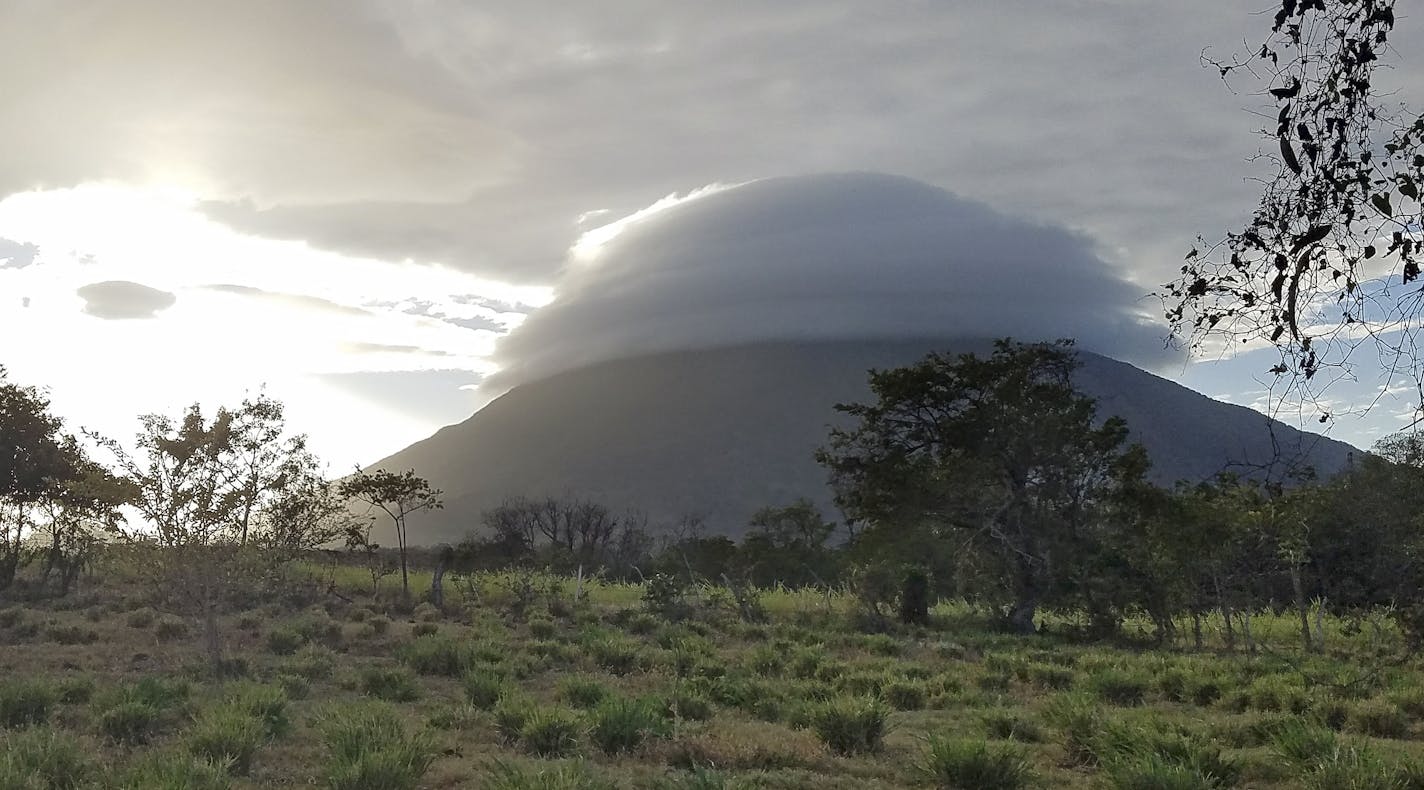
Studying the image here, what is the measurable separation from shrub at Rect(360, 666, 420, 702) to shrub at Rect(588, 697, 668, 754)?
415 centimetres

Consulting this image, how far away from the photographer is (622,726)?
9242mm

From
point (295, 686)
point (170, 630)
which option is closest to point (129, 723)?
point (295, 686)

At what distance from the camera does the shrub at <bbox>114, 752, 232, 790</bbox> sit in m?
6.60

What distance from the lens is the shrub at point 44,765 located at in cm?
695

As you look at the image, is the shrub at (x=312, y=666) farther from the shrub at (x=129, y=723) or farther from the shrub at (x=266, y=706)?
the shrub at (x=129, y=723)

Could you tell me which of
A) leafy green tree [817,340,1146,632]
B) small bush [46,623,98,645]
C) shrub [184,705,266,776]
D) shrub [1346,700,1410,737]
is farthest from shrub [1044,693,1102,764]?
small bush [46,623,98,645]

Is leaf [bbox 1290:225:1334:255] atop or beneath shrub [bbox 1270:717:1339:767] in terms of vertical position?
atop

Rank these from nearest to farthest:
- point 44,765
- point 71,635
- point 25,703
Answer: point 44,765
point 25,703
point 71,635

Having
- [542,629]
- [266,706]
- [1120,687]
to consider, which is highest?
[266,706]

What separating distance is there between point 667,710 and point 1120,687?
6.83m

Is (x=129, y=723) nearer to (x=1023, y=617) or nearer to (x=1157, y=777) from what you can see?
(x=1157, y=777)

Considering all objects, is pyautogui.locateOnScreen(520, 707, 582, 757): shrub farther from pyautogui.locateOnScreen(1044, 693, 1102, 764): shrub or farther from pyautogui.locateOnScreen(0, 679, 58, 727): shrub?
pyautogui.locateOnScreen(0, 679, 58, 727): shrub

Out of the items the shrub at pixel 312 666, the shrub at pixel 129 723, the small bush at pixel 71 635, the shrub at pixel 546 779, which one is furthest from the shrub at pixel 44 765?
the small bush at pixel 71 635

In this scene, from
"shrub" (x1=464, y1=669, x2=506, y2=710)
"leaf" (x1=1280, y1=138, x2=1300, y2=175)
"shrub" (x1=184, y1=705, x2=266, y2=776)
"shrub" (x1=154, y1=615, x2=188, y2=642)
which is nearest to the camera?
"leaf" (x1=1280, y1=138, x2=1300, y2=175)
